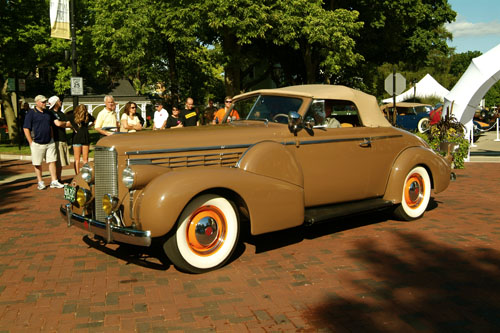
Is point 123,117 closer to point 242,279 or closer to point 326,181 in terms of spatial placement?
point 326,181

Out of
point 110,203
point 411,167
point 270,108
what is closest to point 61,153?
point 270,108

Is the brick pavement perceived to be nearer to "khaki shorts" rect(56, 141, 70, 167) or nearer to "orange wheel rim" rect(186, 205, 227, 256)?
"orange wheel rim" rect(186, 205, 227, 256)

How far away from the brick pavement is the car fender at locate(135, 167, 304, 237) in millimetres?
510

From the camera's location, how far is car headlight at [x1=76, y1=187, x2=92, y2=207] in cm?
516

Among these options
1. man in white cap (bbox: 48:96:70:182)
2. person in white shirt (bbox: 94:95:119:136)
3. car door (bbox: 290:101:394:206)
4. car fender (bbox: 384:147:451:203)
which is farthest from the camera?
man in white cap (bbox: 48:96:70:182)

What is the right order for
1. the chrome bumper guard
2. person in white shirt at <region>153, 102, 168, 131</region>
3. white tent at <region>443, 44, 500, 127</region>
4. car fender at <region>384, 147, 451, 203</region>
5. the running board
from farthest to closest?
white tent at <region>443, 44, 500, 127</region> < person in white shirt at <region>153, 102, 168, 131</region> < car fender at <region>384, 147, 451, 203</region> < the running board < the chrome bumper guard

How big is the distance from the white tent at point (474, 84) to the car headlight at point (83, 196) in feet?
38.4

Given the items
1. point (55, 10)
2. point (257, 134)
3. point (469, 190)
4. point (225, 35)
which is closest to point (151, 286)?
point (257, 134)

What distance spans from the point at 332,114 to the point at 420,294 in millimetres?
3052

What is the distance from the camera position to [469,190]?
9.55 meters

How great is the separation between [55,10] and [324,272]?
13.3 metres

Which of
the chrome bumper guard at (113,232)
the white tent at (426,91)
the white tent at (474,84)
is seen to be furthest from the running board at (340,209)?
the white tent at (426,91)

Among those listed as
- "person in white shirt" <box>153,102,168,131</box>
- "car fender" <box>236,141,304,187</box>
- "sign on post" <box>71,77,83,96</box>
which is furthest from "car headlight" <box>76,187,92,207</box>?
"sign on post" <box>71,77,83,96</box>

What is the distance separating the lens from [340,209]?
600 centimetres
